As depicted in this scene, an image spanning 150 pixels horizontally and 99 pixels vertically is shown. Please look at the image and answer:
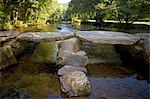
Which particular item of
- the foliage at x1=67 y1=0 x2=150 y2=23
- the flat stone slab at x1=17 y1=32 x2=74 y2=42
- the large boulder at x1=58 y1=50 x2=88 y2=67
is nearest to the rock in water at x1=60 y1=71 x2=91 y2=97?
the large boulder at x1=58 y1=50 x2=88 y2=67

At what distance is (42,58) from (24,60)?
107cm

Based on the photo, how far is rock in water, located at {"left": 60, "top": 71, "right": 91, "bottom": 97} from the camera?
795cm

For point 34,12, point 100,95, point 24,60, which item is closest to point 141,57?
point 100,95

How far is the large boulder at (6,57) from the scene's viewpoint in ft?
35.4

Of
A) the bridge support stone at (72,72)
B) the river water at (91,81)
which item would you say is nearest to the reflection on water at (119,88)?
the river water at (91,81)

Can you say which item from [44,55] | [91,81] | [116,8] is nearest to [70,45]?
[44,55]

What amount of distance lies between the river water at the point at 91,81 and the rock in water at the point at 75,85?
0.24 metres

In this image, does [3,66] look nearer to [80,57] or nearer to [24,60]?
[24,60]

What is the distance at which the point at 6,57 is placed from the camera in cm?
1117

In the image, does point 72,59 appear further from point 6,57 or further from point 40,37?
point 6,57

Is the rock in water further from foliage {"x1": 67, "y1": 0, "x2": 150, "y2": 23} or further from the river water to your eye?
foliage {"x1": 67, "y1": 0, "x2": 150, "y2": 23}

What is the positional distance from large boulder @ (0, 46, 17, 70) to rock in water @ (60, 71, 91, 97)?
3542 mm

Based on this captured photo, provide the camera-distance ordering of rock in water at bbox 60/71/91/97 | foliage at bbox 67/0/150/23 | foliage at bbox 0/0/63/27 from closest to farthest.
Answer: rock in water at bbox 60/71/91/97 → foliage at bbox 67/0/150/23 → foliage at bbox 0/0/63/27

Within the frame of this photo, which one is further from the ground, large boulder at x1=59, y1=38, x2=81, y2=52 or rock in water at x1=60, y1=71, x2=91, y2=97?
large boulder at x1=59, y1=38, x2=81, y2=52
